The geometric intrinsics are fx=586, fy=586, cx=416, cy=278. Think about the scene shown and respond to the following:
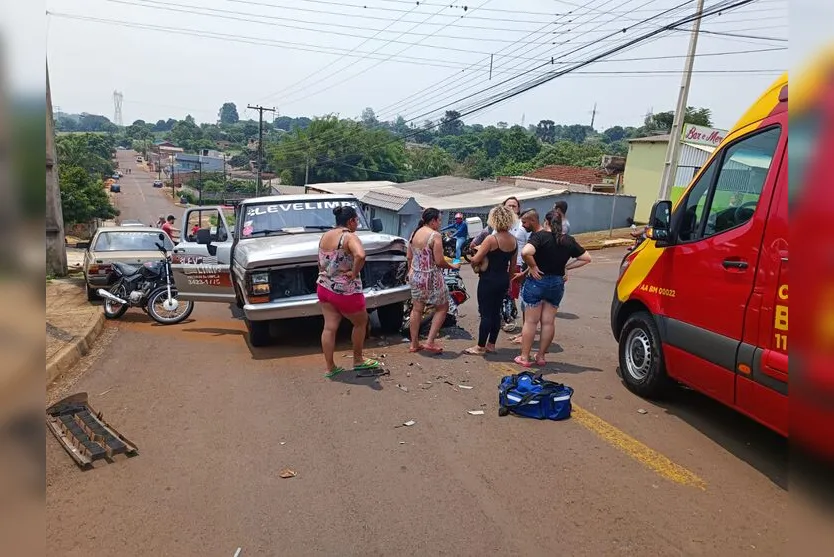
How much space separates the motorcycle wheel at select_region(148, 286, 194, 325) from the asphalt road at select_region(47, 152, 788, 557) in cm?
282

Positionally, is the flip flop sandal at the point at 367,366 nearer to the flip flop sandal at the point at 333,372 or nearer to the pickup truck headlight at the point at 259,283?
the flip flop sandal at the point at 333,372

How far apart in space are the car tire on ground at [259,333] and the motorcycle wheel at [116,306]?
345cm

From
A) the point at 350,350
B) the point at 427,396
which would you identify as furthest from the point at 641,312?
the point at 350,350

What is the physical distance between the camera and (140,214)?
6369 cm

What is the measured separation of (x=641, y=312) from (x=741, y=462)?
5.59ft

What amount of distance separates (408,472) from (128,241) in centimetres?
1081

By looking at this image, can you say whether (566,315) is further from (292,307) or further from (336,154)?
(336,154)

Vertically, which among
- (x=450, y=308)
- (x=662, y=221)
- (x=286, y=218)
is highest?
(x=662, y=221)

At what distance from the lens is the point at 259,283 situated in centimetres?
710

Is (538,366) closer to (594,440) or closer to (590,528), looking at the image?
(594,440)

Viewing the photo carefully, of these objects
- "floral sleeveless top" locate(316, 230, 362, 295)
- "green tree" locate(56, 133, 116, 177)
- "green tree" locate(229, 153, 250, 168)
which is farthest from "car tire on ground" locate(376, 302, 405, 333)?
"green tree" locate(229, 153, 250, 168)

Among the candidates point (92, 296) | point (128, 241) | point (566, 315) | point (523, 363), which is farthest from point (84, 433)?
point (128, 241)

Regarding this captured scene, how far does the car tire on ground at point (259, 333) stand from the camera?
7.55m

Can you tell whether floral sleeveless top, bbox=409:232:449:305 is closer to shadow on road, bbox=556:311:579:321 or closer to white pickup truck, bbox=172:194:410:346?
white pickup truck, bbox=172:194:410:346
